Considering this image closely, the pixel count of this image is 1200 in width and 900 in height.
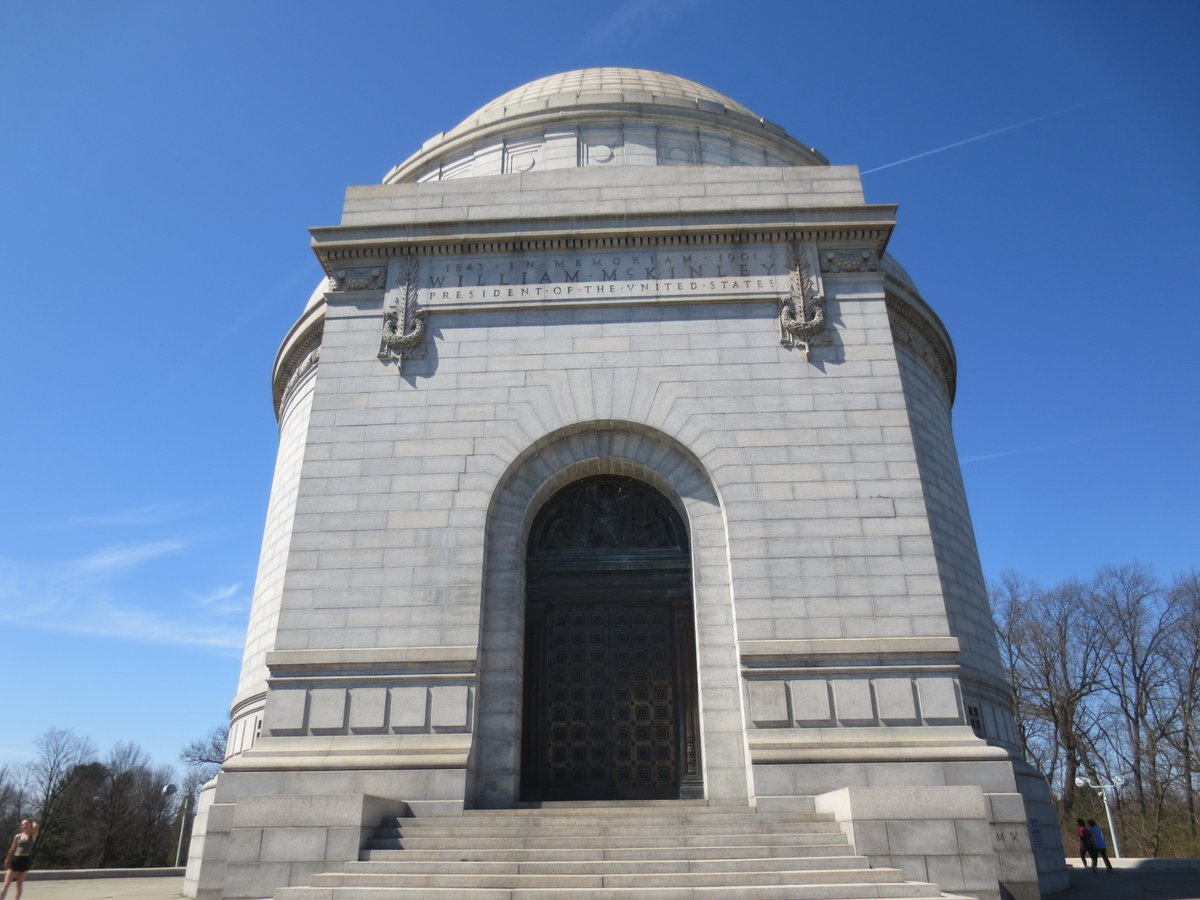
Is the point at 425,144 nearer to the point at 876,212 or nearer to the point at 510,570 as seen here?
the point at 876,212

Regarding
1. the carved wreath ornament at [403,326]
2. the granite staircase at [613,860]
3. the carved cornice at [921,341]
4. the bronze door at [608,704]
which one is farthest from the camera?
the carved cornice at [921,341]

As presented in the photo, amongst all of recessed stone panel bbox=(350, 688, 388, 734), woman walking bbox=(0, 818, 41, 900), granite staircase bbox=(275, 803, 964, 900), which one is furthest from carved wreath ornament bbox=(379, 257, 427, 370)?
woman walking bbox=(0, 818, 41, 900)

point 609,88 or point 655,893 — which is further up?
point 609,88

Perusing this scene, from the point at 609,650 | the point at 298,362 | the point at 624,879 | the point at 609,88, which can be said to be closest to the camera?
the point at 624,879

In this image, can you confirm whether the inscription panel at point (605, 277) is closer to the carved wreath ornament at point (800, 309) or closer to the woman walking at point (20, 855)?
the carved wreath ornament at point (800, 309)

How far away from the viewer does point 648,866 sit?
355 inches

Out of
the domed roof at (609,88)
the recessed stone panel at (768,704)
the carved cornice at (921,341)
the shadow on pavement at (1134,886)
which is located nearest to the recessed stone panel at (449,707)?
the recessed stone panel at (768,704)

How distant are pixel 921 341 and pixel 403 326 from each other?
43.1 ft

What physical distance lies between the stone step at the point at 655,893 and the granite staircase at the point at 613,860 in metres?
0.01

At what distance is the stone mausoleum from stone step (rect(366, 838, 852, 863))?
4cm

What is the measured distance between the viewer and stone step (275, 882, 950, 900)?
815cm

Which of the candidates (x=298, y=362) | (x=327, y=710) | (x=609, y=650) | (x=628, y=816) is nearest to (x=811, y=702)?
(x=628, y=816)

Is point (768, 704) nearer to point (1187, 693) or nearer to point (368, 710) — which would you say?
point (368, 710)

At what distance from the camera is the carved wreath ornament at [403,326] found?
1498 cm
